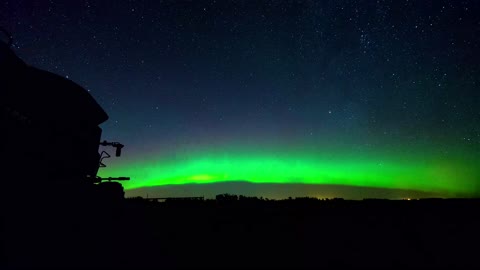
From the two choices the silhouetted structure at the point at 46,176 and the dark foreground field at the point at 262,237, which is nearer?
the dark foreground field at the point at 262,237

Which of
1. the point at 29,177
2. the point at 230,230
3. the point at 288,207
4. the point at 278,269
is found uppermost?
the point at 29,177

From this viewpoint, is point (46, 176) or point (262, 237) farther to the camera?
point (46, 176)

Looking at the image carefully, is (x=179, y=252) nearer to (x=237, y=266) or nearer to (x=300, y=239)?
(x=237, y=266)

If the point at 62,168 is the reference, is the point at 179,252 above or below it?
below

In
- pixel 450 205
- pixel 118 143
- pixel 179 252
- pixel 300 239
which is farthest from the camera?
pixel 118 143

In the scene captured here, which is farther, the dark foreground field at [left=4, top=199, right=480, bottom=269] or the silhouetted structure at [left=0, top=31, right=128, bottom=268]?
the silhouetted structure at [left=0, top=31, right=128, bottom=268]

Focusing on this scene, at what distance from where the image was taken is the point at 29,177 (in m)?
9.94

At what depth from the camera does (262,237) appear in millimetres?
8359

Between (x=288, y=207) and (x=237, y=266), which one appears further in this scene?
(x=288, y=207)

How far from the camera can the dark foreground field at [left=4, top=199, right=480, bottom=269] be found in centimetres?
686

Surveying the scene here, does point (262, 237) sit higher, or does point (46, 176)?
point (46, 176)

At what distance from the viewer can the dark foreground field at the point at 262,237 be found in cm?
686

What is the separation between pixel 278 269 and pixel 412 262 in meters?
3.02

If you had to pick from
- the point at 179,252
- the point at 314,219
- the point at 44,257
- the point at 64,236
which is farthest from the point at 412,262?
the point at 64,236
